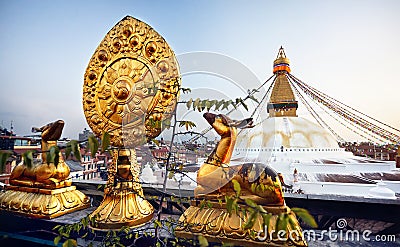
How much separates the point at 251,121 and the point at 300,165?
5918 mm

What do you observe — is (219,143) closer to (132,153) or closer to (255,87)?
(255,87)

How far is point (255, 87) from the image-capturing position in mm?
872

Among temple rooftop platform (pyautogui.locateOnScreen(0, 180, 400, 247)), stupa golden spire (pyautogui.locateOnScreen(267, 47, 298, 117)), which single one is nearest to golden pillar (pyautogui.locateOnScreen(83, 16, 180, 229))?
temple rooftop platform (pyautogui.locateOnScreen(0, 180, 400, 247))

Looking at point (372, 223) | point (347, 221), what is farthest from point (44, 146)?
point (372, 223)

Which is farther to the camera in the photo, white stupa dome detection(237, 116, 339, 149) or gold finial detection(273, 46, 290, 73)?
gold finial detection(273, 46, 290, 73)

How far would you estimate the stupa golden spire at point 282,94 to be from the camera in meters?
10.0

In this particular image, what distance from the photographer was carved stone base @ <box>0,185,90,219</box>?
1343 millimetres

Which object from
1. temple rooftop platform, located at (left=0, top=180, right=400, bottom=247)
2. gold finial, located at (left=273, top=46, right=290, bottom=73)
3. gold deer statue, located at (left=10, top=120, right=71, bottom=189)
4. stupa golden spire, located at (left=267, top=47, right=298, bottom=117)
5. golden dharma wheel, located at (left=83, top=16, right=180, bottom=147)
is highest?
gold finial, located at (left=273, top=46, right=290, bottom=73)

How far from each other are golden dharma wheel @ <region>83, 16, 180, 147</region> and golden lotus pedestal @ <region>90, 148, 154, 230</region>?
0.37 feet

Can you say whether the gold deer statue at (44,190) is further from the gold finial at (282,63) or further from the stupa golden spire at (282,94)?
the gold finial at (282,63)

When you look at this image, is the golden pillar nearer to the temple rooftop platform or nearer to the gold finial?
the temple rooftop platform

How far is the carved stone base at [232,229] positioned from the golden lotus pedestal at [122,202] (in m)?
0.33

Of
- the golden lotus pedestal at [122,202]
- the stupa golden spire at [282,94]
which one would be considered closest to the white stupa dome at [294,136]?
the stupa golden spire at [282,94]

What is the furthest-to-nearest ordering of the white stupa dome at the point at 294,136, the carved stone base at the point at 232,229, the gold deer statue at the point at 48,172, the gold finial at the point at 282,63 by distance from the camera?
the gold finial at the point at 282,63, the white stupa dome at the point at 294,136, the gold deer statue at the point at 48,172, the carved stone base at the point at 232,229
